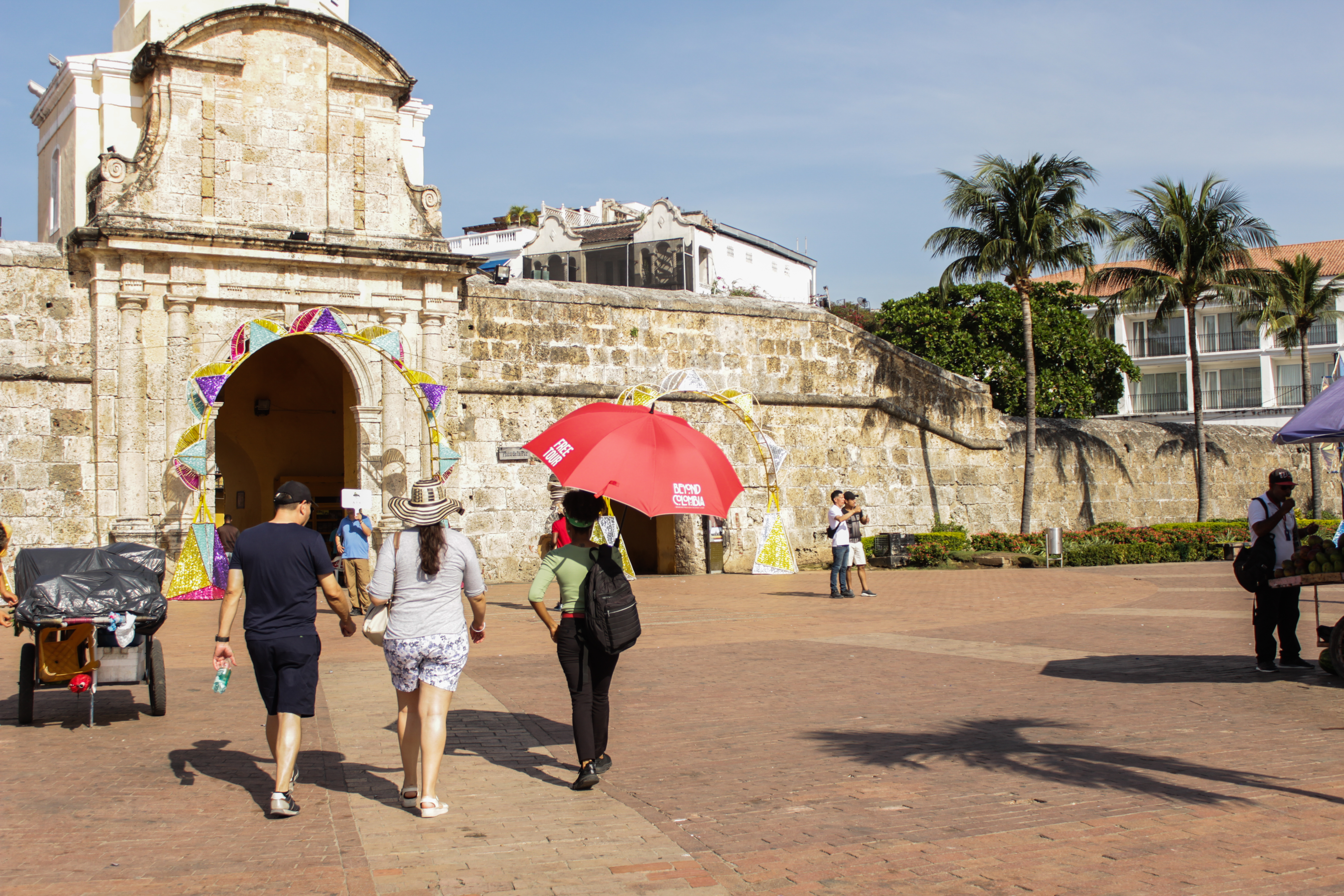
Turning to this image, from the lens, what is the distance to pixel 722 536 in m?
21.2

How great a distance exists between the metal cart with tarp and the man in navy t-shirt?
234 cm

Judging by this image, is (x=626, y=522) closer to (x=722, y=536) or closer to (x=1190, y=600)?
(x=722, y=536)

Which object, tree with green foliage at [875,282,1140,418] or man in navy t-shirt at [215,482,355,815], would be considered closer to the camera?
man in navy t-shirt at [215,482,355,815]

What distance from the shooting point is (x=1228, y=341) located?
54.2 m

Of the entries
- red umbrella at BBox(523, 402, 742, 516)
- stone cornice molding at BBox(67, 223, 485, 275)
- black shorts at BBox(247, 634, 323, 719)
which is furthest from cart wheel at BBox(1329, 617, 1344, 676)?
stone cornice molding at BBox(67, 223, 485, 275)

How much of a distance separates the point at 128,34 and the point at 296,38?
3.18 metres

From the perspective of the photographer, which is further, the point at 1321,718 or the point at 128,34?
A: the point at 128,34

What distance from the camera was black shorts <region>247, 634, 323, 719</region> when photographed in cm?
571

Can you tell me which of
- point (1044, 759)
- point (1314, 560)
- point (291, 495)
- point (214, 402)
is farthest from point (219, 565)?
point (1314, 560)

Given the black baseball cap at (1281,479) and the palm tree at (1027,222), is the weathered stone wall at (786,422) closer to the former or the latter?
the palm tree at (1027,222)

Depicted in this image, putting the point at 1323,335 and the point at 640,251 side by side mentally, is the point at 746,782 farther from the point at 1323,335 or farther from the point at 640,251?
the point at 1323,335

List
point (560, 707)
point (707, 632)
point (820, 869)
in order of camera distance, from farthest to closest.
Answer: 1. point (707, 632)
2. point (560, 707)
3. point (820, 869)

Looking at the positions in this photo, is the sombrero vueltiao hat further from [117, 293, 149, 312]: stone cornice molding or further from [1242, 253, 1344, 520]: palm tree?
[1242, 253, 1344, 520]: palm tree

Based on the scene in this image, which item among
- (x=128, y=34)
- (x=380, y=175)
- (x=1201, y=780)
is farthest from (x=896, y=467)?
(x=1201, y=780)
